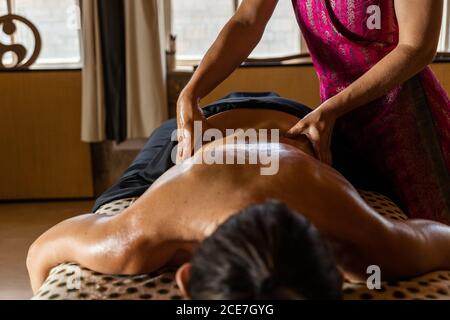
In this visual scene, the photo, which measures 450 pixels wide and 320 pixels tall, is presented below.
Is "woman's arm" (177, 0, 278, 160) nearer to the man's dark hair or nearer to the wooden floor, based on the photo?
the man's dark hair

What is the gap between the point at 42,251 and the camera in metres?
1.13

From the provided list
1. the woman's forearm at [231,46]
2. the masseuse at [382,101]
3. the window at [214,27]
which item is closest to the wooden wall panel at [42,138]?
the window at [214,27]

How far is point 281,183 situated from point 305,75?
255 cm

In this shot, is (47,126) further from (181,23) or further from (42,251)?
(42,251)

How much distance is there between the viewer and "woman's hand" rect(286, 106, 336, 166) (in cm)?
128

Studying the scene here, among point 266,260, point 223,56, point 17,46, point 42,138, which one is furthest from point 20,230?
point 266,260

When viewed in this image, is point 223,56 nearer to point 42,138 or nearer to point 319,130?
point 319,130

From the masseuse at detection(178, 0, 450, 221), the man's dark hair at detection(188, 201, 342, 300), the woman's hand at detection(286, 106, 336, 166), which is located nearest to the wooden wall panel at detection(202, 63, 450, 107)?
the masseuse at detection(178, 0, 450, 221)

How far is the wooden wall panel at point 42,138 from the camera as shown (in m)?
3.47

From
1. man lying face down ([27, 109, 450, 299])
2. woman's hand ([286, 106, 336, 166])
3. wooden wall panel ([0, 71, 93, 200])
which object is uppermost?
woman's hand ([286, 106, 336, 166])

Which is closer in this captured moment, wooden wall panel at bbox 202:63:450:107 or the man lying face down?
the man lying face down

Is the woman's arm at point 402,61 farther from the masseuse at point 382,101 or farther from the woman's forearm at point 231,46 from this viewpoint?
the woman's forearm at point 231,46

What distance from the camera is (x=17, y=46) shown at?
11.3 ft

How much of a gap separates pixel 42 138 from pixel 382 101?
2.56 metres
